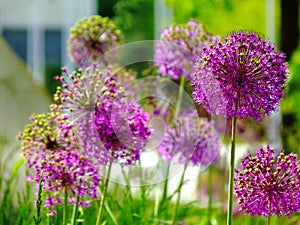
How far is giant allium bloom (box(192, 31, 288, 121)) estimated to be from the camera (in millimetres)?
1969

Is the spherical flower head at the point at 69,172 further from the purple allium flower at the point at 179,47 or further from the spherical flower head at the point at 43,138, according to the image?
the purple allium flower at the point at 179,47

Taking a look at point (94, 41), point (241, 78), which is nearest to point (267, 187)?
point (241, 78)

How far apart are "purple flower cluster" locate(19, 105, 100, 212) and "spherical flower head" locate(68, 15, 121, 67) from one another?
77cm

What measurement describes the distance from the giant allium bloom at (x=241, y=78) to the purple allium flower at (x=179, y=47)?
1064 mm

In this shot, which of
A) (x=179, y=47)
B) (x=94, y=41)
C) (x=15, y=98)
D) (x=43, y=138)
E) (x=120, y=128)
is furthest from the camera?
(x=15, y=98)

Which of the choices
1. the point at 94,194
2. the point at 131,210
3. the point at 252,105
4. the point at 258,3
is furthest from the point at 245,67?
the point at 258,3

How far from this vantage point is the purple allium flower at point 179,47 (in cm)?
313

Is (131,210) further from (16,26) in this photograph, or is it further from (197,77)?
(16,26)

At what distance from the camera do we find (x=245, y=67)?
6.48ft

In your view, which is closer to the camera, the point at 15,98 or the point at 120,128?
the point at 120,128

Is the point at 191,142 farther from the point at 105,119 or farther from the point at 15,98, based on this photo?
the point at 15,98

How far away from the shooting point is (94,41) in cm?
335

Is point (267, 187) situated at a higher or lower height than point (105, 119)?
lower

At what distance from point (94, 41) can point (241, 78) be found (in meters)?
1.48
